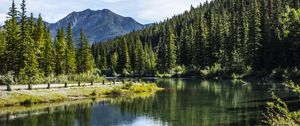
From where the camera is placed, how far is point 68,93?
5569 cm

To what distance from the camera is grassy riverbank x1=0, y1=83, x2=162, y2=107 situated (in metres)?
47.5

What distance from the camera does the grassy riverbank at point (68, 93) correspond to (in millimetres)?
47534

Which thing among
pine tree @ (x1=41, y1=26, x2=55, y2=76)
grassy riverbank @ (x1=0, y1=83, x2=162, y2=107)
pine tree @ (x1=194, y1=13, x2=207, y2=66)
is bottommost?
grassy riverbank @ (x1=0, y1=83, x2=162, y2=107)

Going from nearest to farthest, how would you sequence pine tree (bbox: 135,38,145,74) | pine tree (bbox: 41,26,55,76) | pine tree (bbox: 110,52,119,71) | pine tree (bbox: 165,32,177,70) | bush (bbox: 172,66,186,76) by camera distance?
pine tree (bbox: 41,26,55,76), bush (bbox: 172,66,186,76), pine tree (bbox: 165,32,177,70), pine tree (bbox: 135,38,145,74), pine tree (bbox: 110,52,119,71)

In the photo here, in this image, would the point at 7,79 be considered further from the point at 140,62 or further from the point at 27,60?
the point at 140,62

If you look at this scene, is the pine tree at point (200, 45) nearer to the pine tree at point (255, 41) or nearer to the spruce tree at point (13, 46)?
the pine tree at point (255, 41)

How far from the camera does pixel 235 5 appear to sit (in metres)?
190

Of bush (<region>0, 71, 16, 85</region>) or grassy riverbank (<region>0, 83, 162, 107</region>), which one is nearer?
grassy riverbank (<region>0, 83, 162, 107</region>)

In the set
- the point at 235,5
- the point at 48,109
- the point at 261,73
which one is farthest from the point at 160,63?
the point at 48,109

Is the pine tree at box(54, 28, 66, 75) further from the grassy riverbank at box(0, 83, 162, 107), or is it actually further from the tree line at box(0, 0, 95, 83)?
the grassy riverbank at box(0, 83, 162, 107)

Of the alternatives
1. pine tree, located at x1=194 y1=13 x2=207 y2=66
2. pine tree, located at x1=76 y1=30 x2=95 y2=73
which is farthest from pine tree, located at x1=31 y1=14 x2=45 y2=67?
pine tree, located at x1=194 y1=13 x2=207 y2=66

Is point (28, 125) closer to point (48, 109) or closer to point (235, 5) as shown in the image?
point (48, 109)

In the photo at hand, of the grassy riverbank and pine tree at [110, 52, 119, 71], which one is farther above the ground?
pine tree at [110, 52, 119, 71]

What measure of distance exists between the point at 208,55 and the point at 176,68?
38.7ft
